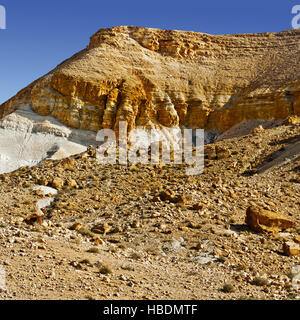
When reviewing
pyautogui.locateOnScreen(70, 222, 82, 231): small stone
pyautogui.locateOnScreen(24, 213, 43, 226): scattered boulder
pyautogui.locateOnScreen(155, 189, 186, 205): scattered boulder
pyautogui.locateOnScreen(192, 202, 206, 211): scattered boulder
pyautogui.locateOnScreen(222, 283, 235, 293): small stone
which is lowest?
Result: pyautogui.locateOnScreen(222, 283, 235, 293): small stone

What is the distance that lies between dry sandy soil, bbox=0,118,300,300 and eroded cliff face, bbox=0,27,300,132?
28.5 metres

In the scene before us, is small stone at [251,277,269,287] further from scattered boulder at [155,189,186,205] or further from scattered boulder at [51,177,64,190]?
scattered boulder at [51,177,64,190]

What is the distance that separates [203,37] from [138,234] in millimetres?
51567

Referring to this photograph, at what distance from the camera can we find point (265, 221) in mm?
9734

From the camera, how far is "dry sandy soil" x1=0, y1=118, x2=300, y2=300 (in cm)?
594

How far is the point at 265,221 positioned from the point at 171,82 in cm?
4181

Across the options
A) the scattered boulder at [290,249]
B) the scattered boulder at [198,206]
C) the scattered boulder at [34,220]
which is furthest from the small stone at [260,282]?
the scattered boulder at [34,220]

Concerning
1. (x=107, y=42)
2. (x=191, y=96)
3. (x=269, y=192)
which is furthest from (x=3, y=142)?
(x=269, y=192)

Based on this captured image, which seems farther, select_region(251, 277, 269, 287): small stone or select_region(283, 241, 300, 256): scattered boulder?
select_region(283, 241, 300, 256): scattered boulder

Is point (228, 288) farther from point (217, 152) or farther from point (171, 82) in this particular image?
point (171, 82)

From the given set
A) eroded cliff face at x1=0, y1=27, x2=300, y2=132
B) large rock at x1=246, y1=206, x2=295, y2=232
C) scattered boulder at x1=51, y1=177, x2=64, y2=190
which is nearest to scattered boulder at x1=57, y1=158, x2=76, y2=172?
scattered boulder at x1=51, y1=177, x2=64, y2=190

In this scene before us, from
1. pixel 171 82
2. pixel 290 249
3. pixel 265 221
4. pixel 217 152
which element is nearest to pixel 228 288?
pixel 290 249
